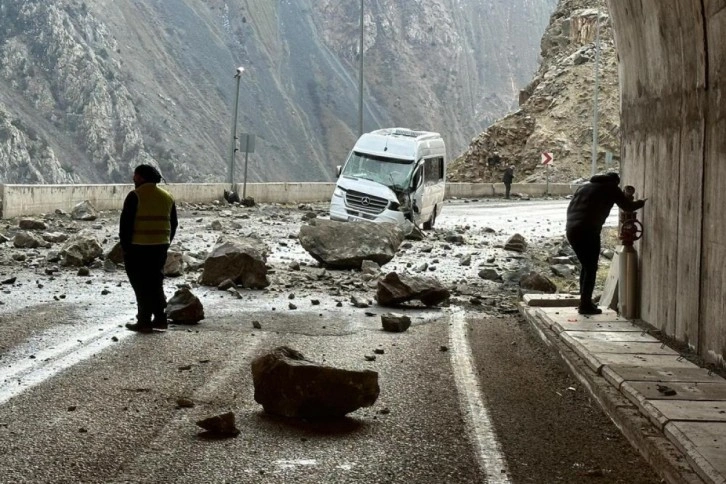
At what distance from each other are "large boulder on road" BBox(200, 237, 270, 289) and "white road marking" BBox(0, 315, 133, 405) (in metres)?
4.01

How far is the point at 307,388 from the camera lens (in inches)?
267

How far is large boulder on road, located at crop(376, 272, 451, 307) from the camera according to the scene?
13.5 m

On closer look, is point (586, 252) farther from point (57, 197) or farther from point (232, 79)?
point (232, 79)

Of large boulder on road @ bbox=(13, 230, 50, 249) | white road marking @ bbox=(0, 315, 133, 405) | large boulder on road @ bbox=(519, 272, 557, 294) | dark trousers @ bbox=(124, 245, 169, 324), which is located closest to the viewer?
white road marking @ bbox=(0, 315, 133, 405)

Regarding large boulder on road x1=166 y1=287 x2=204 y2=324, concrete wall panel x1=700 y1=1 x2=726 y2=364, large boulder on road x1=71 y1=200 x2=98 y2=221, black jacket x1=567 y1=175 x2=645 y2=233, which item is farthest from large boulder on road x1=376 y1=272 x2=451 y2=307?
large boulder on road x1=71 y1=200 x2=98 y2=221

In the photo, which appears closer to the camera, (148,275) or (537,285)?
(148,275)

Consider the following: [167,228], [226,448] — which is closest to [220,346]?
[167,228]

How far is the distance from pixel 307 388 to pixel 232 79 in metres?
96.3

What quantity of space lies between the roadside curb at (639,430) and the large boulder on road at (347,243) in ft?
27.6

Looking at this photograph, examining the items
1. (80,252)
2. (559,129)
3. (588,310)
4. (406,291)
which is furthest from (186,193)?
(559,129)

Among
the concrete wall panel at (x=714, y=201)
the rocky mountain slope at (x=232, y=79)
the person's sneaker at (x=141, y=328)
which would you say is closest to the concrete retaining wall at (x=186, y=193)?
the person's sneaker at (x=141, y=328)

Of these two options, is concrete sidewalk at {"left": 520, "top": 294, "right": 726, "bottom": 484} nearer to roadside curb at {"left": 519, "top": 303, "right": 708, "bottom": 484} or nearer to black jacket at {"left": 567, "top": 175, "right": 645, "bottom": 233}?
roadside curb at {"left": 519, "top": 303, "right": 708, "bottom": 484}

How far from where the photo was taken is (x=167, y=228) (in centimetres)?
1099

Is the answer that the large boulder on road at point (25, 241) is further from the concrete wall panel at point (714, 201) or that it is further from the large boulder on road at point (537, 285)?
the concrete wall panel at point (714, 201)
